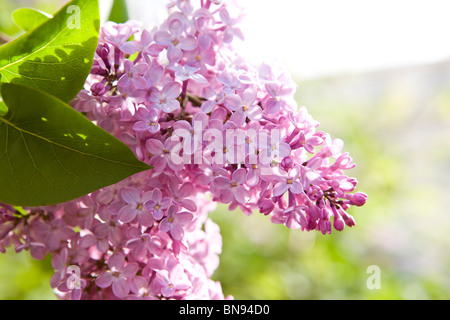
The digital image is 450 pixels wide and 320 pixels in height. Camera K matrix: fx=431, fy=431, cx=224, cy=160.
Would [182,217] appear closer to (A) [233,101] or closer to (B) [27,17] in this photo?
(A) [233,101]

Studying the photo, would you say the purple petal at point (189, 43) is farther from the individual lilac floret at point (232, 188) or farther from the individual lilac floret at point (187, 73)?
the individual lilac floret at point (232, 188)

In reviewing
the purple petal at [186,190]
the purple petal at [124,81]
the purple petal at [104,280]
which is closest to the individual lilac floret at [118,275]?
the purple petal at [104,280]

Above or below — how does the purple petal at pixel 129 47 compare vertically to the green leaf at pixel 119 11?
below

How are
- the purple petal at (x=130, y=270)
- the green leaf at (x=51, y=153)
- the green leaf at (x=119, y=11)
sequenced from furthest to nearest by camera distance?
the green leaf at (x=119, y=11)
the purple petal at (x=130, y=270)
the green leaf at (x=51, y=153)

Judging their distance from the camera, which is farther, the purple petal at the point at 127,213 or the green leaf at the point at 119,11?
the green leaf at the point at 119,11

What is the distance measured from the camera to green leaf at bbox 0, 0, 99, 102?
17.2 inches

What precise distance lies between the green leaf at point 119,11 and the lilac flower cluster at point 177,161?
0.19 meters

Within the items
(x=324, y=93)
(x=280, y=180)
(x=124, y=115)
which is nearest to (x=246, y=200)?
(x=280, y=180)

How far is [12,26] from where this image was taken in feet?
3.57

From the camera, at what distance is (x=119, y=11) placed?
2.38 ft

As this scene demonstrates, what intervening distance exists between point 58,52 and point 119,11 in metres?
0.30

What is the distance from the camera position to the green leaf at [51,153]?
42 centimetres

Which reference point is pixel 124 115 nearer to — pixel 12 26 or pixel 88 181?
pixel 88 181

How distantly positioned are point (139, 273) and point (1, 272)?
3.76 ft
